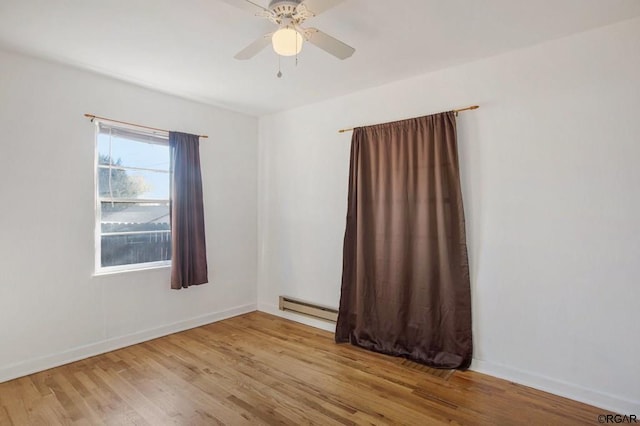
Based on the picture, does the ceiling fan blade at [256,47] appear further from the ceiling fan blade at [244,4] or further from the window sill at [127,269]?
the window sill at [127,269]

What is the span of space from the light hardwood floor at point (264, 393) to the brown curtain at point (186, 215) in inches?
32.6

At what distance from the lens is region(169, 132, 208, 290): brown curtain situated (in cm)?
355

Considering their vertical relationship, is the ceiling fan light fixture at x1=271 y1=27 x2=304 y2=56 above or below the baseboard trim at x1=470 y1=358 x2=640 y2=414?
above

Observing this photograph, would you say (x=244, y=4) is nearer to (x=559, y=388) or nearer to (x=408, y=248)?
(x=408, y=248)

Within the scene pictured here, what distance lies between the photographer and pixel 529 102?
2574mm

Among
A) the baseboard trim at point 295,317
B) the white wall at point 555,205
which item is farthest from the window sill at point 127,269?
the white wall at point 555,205

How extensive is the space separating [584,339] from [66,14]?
4154 millimetres

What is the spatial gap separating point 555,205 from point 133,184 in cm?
384

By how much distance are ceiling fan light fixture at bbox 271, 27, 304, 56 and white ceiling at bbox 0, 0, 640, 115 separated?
47cm

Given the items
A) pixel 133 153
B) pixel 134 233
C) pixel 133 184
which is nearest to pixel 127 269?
pixel 134 233

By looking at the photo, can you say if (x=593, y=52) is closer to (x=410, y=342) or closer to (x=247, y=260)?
(x=410, y=342)

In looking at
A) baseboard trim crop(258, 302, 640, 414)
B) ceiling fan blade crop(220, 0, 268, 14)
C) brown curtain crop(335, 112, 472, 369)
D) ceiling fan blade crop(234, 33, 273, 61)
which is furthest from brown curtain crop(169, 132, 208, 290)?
baseboard trim crop(258, 302, 640, 414)

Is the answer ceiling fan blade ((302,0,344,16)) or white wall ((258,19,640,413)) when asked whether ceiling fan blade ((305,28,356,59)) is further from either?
white wall ((258,19,640,413))

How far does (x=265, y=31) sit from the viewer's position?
234cm
